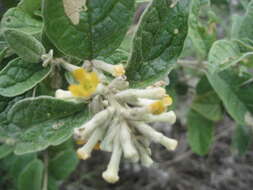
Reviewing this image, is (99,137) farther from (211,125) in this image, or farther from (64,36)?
(211,125)

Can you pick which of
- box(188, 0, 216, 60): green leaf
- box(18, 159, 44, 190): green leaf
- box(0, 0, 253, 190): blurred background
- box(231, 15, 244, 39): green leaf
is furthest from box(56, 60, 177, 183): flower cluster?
box(0, 0, 253, 190): blurred background

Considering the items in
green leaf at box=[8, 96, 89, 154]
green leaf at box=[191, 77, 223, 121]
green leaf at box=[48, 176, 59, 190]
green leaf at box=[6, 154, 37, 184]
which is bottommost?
green leaf at box=[6, 154, 37, 184]

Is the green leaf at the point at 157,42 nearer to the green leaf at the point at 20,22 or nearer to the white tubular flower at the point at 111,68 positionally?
the white tubular flower at the point at 111,68

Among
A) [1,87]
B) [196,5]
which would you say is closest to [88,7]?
[1,87]

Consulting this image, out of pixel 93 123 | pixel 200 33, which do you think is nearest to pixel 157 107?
pixel 93 123

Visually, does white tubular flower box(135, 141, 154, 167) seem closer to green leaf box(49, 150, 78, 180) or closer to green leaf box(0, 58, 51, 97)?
green leaf box(0, 58, 51, 97)

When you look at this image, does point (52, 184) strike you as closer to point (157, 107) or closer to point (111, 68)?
point (111, 68)
